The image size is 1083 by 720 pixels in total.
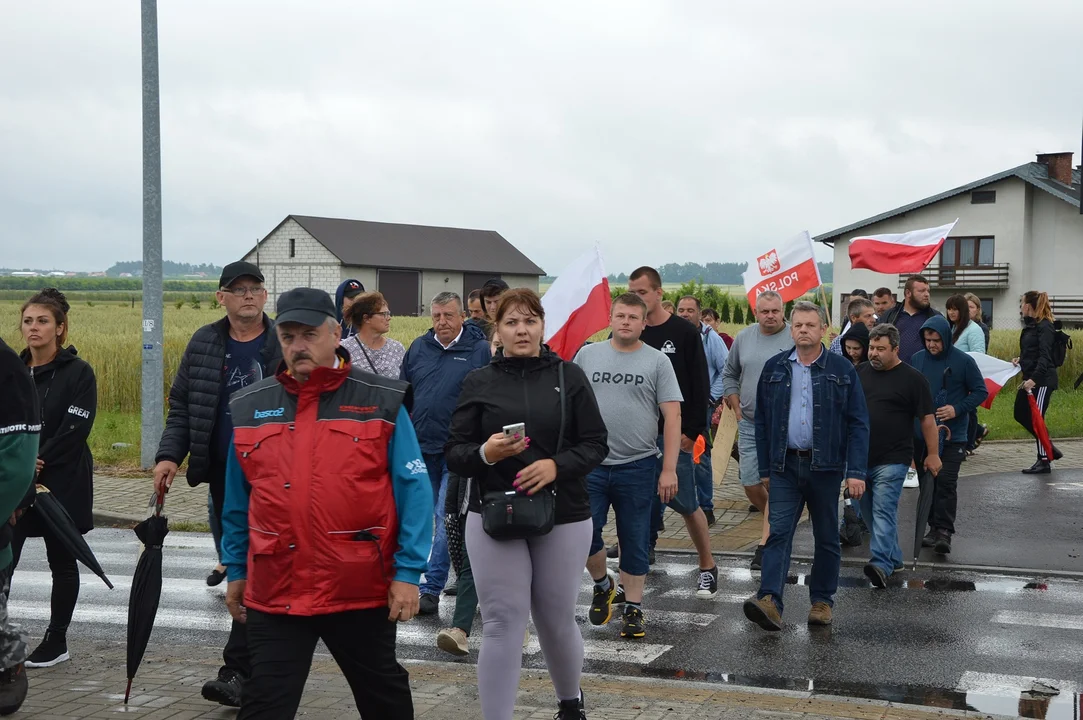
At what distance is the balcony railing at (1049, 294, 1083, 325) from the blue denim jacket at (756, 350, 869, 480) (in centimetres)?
4768

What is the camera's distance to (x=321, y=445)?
399 cm

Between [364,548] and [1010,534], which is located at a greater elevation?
[364,548]

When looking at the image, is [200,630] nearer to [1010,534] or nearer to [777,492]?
[777,492]

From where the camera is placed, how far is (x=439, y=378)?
812 cm

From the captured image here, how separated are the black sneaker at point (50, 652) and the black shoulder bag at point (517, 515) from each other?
3.09 meters

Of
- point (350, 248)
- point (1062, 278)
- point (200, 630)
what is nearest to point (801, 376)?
point (200, 630)

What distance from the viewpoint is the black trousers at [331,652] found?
3949 millimetres

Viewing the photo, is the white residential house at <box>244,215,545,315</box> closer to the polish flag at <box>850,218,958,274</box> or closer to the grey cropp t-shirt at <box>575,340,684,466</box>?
the polish flag at <box>850,218,958,274</box>

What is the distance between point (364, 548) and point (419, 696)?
6.88 feet

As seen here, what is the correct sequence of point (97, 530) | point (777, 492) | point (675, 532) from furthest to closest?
point (97, 530), point (675, 532), point (777, 492)

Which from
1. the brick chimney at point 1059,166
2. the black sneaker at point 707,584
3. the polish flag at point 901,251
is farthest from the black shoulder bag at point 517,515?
the brick chimney at point 1059,166

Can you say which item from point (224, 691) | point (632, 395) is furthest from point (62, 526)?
point (632, 395)

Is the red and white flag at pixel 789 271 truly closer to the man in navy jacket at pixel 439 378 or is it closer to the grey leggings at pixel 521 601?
the man in navy jacket at pixel 439 378

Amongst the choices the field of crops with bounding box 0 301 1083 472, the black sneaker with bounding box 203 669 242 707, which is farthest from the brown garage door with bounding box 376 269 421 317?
the black sneaker with bounding box 203 669 242 707
